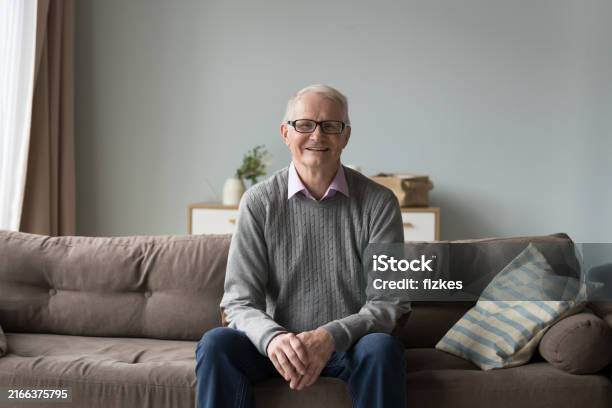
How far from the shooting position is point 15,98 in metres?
4.05

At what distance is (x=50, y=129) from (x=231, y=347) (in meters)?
2.99

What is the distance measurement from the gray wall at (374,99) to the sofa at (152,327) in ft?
6.70

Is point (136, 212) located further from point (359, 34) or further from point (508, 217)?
point (508, 217)

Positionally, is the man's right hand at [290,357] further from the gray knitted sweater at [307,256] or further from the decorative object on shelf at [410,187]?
the decorative object on shelf at [410,187]

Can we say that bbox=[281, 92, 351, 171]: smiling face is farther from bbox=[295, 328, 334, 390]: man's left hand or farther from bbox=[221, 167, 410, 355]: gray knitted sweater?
bbox=[295, 328, 334, 390]: man's left hand

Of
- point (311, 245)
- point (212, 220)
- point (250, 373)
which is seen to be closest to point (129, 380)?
point (250, 373)

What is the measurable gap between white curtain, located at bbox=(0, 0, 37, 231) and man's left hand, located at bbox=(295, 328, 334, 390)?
8.99ft

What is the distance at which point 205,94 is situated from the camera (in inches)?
184

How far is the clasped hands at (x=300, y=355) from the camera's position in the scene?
5.90 ft

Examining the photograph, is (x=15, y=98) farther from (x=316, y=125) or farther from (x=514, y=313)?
(x=514, y=313)

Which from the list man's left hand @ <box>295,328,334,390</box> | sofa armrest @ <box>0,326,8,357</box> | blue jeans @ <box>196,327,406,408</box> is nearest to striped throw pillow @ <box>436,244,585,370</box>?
blue jeans @ <box>196,327,406,408</box>

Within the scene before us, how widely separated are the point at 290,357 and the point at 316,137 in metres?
0.63

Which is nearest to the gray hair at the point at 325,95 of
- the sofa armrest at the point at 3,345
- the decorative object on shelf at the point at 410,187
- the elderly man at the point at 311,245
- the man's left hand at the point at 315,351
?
the elderly man at the point at 311,245

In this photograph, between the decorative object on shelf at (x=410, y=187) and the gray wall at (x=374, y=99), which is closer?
the decorative object on shelf at (x=410, y=187)
